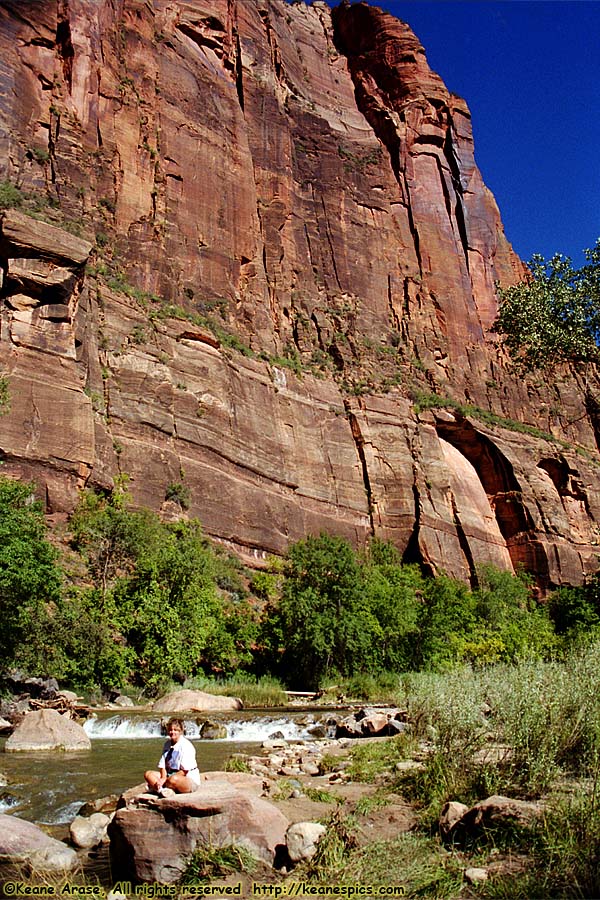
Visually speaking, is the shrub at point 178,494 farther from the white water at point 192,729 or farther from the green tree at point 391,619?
the white water at point 192,729

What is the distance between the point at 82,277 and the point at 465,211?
48789 mm

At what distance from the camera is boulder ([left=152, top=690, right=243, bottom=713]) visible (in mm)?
22141

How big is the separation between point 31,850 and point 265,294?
1920 inches

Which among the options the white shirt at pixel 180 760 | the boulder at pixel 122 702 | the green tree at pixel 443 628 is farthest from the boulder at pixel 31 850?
the green tree at pixel 443 628

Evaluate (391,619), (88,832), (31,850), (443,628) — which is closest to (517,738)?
(88,832)

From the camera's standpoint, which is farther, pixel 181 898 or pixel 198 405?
pixel 198 405

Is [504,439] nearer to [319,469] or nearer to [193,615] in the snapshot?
[319,469]

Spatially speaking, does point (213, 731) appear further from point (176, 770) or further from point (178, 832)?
point (178, 832)

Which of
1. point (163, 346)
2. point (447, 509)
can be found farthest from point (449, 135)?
point (163, 346)

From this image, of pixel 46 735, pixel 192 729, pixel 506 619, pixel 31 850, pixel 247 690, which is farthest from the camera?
pixel 506 619

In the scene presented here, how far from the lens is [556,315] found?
1592 centimetres

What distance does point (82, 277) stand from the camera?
3531 centimetres

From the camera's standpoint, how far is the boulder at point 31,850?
278 inches

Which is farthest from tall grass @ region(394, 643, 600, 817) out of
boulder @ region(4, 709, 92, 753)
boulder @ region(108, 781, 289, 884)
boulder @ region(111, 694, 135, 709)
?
boulder @ region(111, 694, 135, 709)
